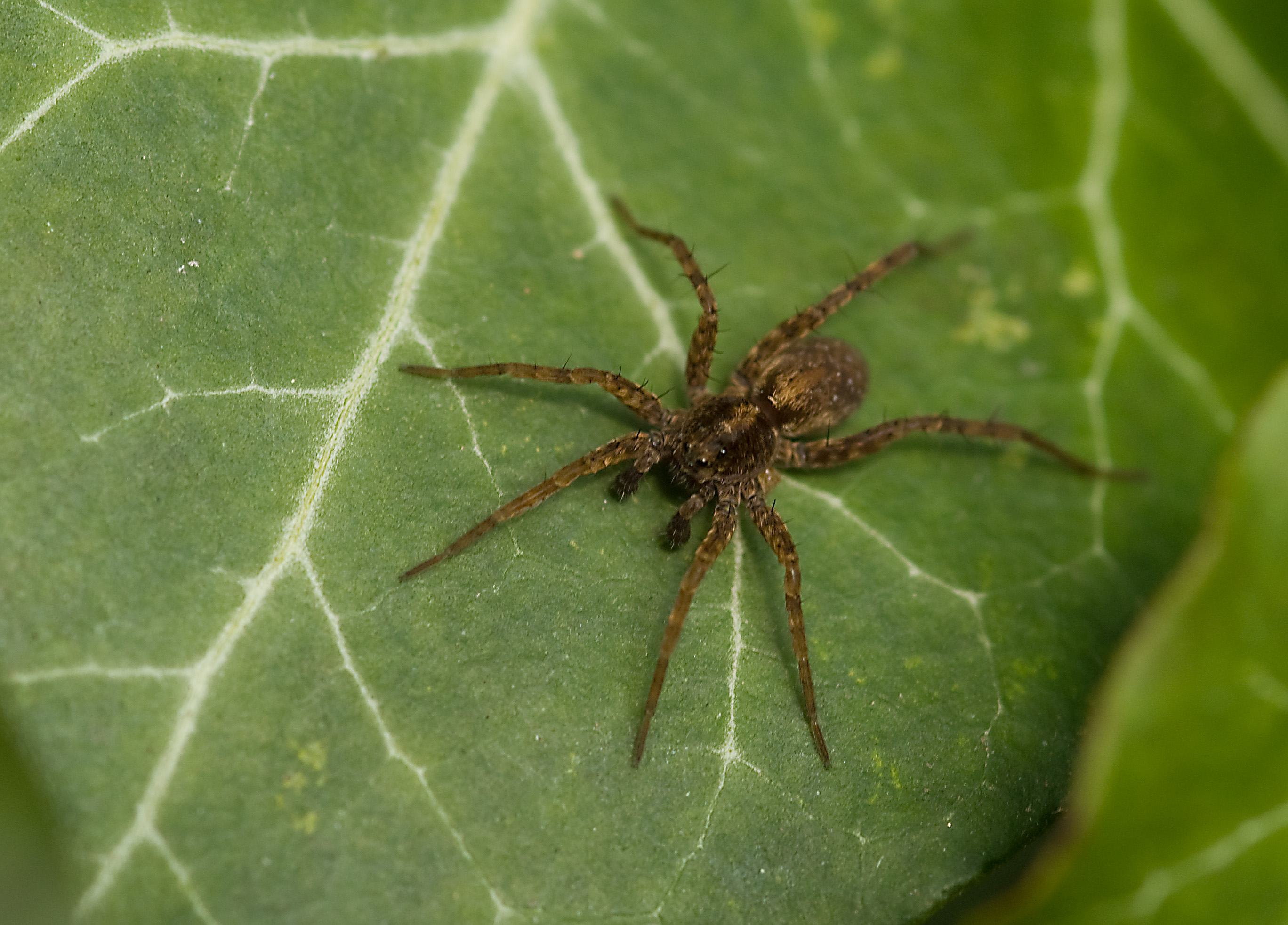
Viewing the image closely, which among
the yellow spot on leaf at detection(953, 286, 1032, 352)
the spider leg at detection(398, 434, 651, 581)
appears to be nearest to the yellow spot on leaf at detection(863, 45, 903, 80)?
the yellow spot on leaf at detection(953, 286, 1032, 352)

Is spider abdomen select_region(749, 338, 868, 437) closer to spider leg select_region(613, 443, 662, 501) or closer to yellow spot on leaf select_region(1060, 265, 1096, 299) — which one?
spider leg select_region(613, 443, 662, 501)

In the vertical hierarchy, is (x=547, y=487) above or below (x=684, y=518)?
above

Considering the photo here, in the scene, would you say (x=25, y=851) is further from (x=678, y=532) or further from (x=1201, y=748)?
(x=1201, y=748)

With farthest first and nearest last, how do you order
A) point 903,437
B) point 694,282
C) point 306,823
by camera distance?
point 903,437, point 694,282, point 306,823

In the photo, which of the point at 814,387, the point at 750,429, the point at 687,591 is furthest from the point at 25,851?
the point at 814,387

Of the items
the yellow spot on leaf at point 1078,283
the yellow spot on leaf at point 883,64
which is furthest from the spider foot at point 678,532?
the yellow spot on leaf at point 883,64

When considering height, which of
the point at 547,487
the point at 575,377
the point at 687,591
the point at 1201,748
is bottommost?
the point at 1201,748
